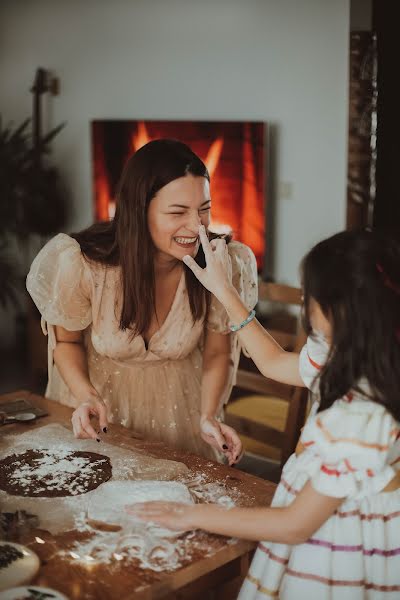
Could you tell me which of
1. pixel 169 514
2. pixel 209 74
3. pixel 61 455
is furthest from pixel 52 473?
pixel 209 74

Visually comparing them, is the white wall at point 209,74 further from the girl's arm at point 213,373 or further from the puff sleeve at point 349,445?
the puff sleeve at point 349,445

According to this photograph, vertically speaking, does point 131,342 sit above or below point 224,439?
above

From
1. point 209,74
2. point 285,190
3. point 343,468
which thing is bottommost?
point 343,468

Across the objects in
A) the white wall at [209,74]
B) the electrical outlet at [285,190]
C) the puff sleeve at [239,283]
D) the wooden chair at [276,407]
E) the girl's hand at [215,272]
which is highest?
the white wall at [209,74]

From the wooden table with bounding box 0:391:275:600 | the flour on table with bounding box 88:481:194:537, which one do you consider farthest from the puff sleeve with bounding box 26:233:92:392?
the wooden table with bounding box 0:391:275:600

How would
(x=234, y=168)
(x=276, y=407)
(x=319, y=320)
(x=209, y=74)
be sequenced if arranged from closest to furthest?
(x=319, y=320), (x=276, y=407), (x=234, y=168), (x=209, y=74)

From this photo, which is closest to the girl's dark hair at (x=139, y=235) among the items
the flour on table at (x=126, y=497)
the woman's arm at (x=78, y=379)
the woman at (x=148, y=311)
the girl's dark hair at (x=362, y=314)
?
the woman at (x=148, y=311)

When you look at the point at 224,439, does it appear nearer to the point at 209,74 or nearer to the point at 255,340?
the point at 255,340

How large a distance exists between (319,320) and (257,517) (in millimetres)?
349

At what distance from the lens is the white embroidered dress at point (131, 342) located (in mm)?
1957

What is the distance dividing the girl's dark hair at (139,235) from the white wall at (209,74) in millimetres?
2058

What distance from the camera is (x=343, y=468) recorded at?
1.18 m

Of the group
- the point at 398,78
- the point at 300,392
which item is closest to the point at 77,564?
the point at 300,392

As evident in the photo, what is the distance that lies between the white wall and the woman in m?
1.95
